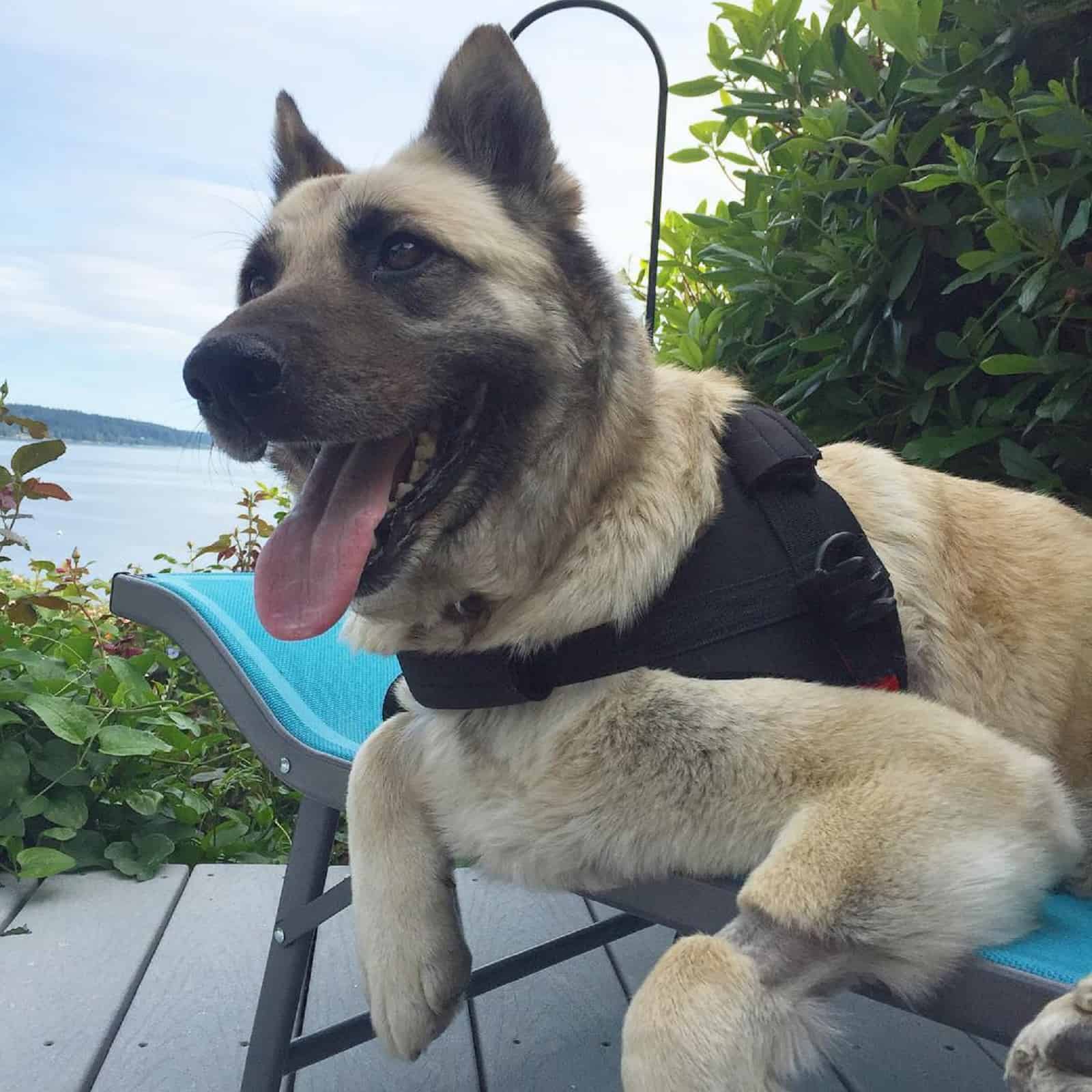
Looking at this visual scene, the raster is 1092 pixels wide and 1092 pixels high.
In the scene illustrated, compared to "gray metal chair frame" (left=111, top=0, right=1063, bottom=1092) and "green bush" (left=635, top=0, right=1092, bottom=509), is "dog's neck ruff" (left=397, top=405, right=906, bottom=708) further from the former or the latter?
"green bush" (left=635, top=0, right=1092, bottom=509)

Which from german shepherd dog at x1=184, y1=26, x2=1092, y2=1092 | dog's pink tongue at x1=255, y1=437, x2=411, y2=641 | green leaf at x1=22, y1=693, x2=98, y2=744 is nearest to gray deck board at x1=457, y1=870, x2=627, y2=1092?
german shepherd dog at x1=184, y1=26, x2=1092, y2=1092

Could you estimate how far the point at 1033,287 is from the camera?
190 cm

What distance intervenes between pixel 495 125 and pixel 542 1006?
1.78 meters

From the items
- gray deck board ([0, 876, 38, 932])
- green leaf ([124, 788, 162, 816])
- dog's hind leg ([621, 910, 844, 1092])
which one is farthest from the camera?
→ green leaf ([124, 788, 162, 816])

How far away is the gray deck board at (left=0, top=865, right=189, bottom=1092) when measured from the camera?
199cm

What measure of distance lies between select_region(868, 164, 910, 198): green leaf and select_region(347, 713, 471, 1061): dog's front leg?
143 centimetres

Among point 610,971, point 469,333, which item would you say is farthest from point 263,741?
point 610,971

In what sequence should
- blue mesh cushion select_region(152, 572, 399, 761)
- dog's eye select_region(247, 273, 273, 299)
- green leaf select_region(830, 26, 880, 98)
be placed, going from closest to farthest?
dog's eye select_region(247, 273, 273, 299)
blue mesh cushion select_region(152, 572, 399, 761)
green leaf select_region(830, 26, 880, 98)

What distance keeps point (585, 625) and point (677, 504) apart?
0.68 ft

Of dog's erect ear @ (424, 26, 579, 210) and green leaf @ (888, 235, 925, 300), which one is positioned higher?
dog's erect ear @ (424, 26, 579, 210)

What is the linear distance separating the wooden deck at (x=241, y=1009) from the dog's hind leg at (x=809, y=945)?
0.80m

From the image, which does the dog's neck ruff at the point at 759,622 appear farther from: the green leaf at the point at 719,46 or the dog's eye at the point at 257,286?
the green leaf at the point at 719,46

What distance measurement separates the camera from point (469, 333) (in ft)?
4.80

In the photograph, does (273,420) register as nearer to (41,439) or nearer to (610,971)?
(610,971)
